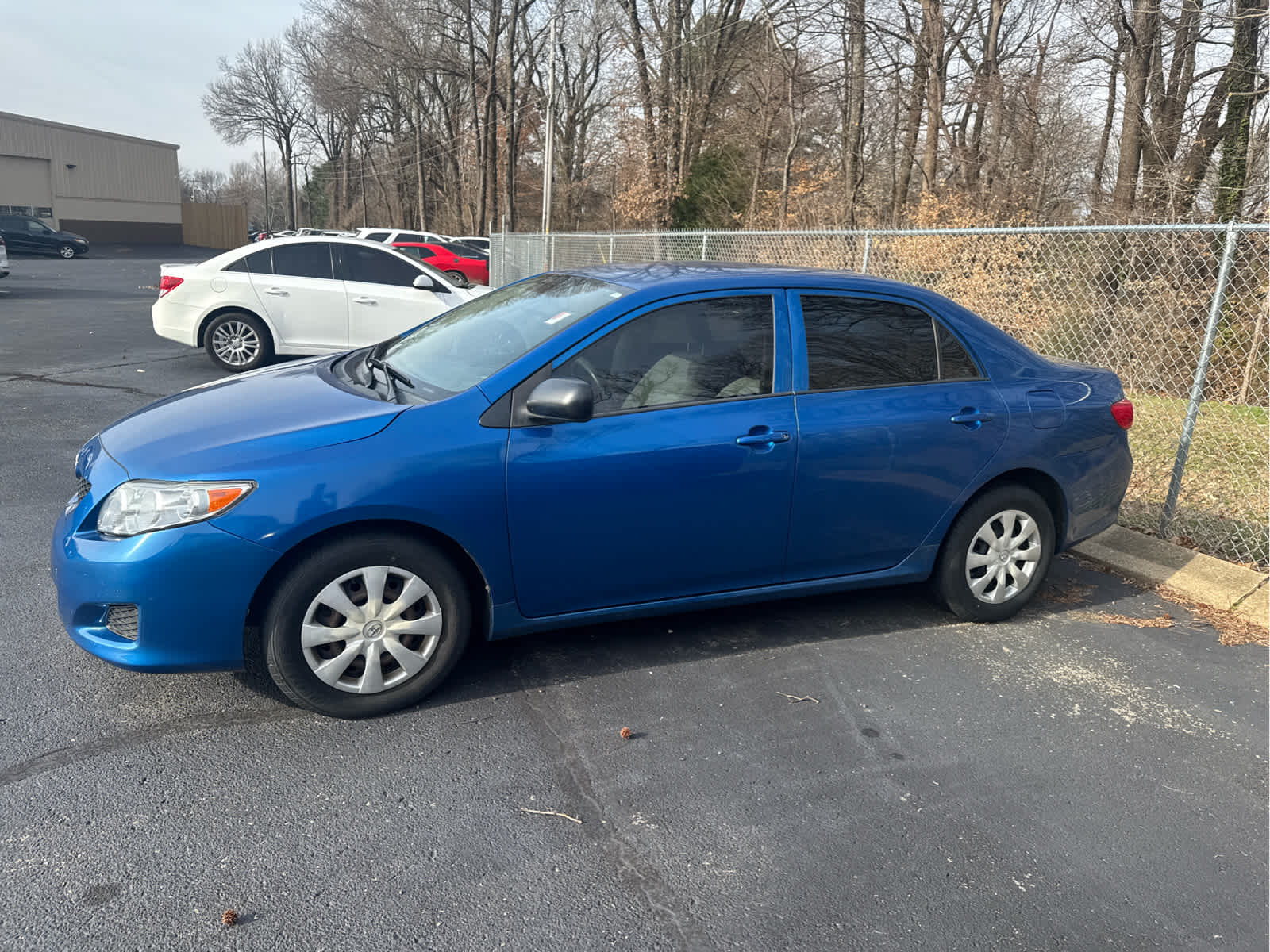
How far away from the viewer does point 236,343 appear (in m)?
10.2

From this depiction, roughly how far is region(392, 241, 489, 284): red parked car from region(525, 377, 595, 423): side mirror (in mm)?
21491

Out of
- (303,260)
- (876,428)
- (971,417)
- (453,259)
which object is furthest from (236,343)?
(453,259)

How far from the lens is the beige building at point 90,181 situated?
156 ft

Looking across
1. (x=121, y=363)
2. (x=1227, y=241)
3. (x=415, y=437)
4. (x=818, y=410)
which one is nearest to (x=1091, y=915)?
(x=818, y=410)

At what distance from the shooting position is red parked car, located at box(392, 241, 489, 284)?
25156mm

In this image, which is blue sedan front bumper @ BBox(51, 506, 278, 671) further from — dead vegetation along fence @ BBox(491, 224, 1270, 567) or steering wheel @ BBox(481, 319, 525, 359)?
dead vegetation along fence @ BBox(491, 224, 1270, 567)

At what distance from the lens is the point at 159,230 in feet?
183

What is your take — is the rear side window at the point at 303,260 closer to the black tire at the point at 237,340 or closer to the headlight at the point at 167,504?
the black tire at the point at 237,340

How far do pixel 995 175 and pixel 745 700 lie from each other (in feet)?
64.5

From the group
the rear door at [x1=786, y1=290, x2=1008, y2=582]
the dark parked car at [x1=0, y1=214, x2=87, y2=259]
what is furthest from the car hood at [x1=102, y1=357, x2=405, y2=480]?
the dark parked car at [x1=0, y1=214, x2=87, y2=259]

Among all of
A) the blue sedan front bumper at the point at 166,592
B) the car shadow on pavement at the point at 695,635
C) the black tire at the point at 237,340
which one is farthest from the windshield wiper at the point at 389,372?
the black tire at the point at 237,340

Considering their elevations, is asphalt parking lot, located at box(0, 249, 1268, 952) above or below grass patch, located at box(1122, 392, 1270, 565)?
below

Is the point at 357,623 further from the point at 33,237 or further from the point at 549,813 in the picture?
the point at 33,237

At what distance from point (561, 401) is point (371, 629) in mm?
1037
